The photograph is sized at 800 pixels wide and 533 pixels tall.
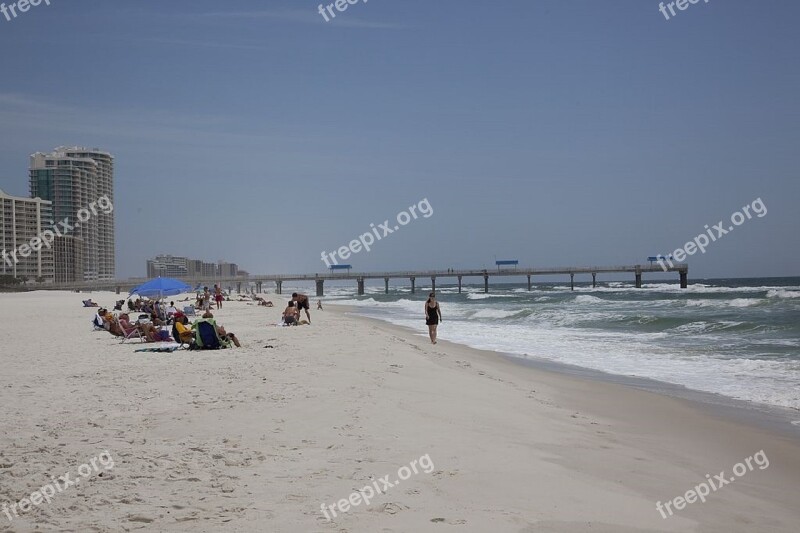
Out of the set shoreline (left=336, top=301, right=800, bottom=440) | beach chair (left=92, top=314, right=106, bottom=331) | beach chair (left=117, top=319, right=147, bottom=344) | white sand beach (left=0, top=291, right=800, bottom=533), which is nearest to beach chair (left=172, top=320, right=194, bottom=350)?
beach chair (left=117, top=319, right=147, bottom=344)

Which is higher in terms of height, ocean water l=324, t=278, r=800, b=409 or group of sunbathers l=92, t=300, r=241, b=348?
group of sunbathers l=92, t=300, r=241, b=348

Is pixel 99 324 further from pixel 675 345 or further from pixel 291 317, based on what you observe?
pixel 675 345

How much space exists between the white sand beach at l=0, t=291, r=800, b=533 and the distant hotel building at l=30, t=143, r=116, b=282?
111 meters

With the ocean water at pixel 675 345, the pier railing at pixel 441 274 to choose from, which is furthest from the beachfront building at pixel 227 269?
the ocean water at pixel 675 345

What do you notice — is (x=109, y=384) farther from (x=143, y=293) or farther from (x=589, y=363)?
(x=143, y=293)

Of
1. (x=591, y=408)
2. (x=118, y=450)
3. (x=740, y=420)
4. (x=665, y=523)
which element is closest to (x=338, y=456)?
(x=118, y=450)

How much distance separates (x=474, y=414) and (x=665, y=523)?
298 cm

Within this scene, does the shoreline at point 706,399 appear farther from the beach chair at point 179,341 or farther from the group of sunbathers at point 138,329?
the group of sunbathers at point 138,329

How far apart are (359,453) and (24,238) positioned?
10861 cm

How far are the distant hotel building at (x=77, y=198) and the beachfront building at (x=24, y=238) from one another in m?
5.08

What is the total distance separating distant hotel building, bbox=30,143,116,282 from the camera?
110m

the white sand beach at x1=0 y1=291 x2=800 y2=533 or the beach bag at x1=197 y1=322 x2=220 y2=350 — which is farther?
the beach bag at x1=197 y1=322 x2=220 y2=350

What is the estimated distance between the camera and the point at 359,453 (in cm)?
512

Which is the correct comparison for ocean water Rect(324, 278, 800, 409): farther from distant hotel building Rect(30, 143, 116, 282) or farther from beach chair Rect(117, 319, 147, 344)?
distant hotel building Rect(30, 143, 116, 282)
